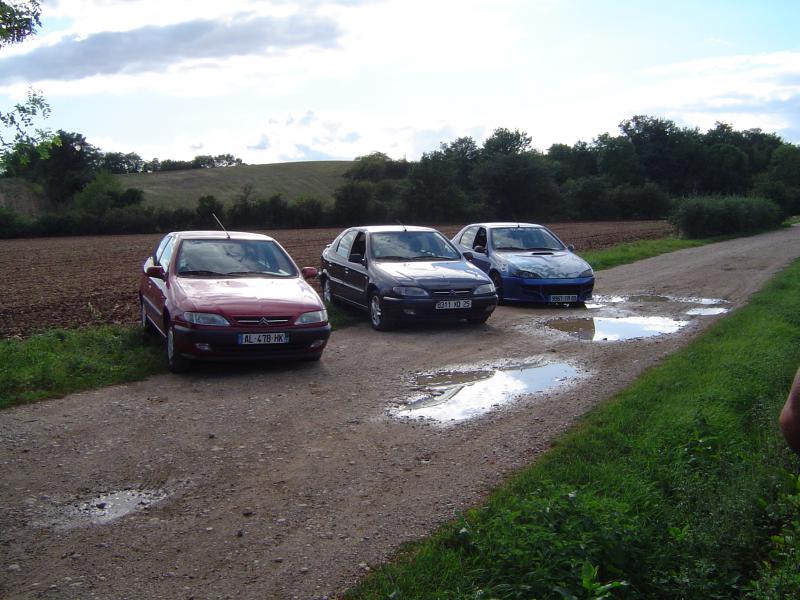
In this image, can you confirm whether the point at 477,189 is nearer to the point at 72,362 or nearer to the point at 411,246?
the point at 411,246

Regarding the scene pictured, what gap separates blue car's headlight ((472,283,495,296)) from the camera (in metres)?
11.9

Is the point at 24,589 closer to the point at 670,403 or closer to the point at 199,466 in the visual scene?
the point at 199,466

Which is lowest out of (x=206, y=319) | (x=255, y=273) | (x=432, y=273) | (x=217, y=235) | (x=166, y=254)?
(x=206, y=319)

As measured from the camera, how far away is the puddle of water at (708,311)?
1329 cm

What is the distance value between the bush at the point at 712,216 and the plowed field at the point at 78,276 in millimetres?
2719

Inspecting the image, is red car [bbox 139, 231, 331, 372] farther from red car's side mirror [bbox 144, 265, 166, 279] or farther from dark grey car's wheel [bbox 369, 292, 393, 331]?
dark grey car's wheel [bbox 369, 292, 393, 331]

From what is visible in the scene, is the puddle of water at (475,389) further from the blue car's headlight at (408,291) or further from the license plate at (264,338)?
the blue car's headlight at (408,291)

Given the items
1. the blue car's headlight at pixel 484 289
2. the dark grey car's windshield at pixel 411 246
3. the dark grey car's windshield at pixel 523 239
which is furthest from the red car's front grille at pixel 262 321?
the dark grey car's windshield at pixel 523 239

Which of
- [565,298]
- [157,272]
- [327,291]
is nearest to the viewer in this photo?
[157,272]

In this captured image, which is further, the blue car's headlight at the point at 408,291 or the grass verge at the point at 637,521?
the blue car's headlight at the point at 408,291

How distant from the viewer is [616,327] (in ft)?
38.9

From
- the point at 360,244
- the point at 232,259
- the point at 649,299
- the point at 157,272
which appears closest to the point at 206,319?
the point at 157,272

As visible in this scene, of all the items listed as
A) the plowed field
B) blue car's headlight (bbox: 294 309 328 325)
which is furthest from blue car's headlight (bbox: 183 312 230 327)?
the plowed field

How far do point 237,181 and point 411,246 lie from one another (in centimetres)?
6930
